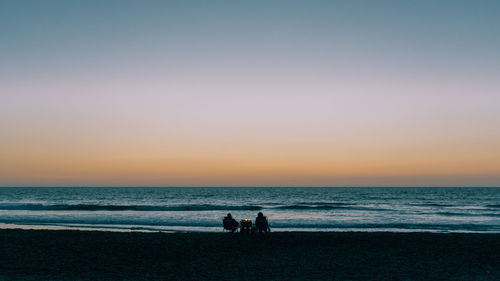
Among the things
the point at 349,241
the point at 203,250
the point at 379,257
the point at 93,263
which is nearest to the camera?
the point at 93,263

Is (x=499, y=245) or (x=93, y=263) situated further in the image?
(x=499, y=245)

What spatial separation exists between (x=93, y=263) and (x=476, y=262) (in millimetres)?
10744

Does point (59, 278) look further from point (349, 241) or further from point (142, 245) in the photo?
point (349, 241)

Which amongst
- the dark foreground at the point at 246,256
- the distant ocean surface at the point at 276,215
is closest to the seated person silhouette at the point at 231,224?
the dark foreground at the point at 246,256

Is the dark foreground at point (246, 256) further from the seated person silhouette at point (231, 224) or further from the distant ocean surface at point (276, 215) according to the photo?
the distant ocean surface at point (276, 215)

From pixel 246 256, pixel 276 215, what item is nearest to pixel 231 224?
pixel 246 256

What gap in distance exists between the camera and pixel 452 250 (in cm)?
1462

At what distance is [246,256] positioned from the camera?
13.4m

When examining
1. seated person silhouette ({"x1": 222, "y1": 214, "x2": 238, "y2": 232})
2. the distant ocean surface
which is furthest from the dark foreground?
the distant ocean surface

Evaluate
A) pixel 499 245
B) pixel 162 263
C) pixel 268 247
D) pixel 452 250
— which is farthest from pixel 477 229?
pixel 162 263

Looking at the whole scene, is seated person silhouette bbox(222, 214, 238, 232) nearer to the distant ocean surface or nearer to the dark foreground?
the dark foreground

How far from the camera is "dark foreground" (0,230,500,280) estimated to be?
10594 millimetres

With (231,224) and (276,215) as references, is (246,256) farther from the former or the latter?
(276,215)

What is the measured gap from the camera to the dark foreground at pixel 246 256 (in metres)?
10.6
